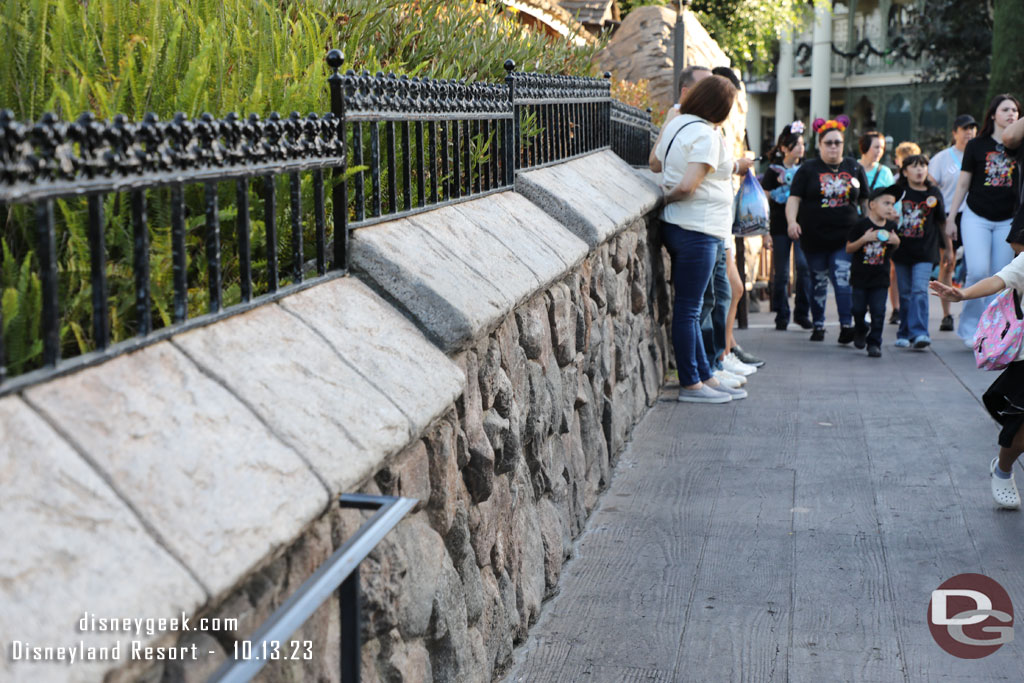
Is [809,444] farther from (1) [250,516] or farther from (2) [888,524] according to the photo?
(1) [250,516]

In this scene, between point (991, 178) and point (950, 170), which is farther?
point (950, 170)

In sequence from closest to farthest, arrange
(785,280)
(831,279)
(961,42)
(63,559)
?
(63,559) < (831,279) < (785,280) < (961,42)

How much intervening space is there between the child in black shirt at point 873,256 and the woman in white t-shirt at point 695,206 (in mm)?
2523

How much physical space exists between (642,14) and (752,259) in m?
3.59

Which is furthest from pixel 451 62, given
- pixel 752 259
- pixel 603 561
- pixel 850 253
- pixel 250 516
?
pixel 752 259

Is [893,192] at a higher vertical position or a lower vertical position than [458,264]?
lower

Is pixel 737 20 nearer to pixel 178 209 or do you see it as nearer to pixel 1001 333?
pixel 1001 333

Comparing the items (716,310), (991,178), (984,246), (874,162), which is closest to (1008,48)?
(874,162)

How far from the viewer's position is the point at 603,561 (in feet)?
14.8

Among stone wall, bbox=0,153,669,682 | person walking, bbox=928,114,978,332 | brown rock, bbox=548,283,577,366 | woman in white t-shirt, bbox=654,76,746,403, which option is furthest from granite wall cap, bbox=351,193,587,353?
person walking, bbox=928,114,978,332

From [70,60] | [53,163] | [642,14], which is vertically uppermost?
[642,14]

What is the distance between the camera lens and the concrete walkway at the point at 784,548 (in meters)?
3.62

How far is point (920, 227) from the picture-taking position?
939cm

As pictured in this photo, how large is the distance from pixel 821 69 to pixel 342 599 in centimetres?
4336
